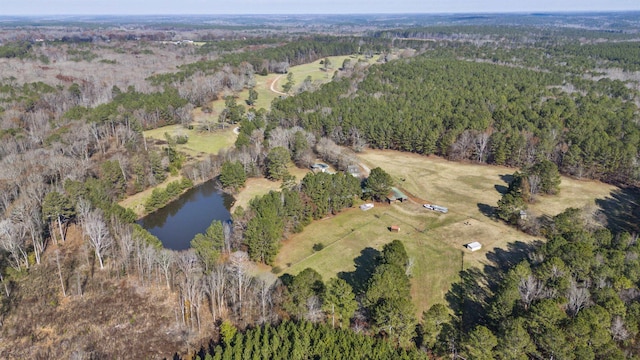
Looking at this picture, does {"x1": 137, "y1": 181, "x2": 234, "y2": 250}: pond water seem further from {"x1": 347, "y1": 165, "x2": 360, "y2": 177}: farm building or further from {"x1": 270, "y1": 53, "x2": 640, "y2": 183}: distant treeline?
{"x1": 270, "y1": 53, "x2": 640, "y2": 183}: distant treeline

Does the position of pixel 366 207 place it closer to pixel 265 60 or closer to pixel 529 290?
pixel 529 290

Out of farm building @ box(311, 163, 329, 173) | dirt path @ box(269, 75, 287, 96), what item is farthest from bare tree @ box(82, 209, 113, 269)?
dirt path @ box(269, 75, 287, 96)

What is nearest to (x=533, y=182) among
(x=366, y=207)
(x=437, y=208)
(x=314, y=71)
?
(x=437, y=208)

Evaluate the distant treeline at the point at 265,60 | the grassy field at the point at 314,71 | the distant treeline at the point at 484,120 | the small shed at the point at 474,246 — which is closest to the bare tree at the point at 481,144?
the distant treeline at the point at 484,120

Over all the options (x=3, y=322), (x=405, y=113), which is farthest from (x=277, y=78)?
(x=3, y=322)

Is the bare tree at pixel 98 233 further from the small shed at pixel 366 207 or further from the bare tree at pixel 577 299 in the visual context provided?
the bare tree at pixel 577 299

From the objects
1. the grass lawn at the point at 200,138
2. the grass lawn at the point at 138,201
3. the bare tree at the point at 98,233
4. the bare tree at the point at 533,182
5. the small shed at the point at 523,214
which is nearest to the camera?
the bare tree at the point at 98,233

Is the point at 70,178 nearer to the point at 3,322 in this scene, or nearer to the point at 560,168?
the point at 3,322
